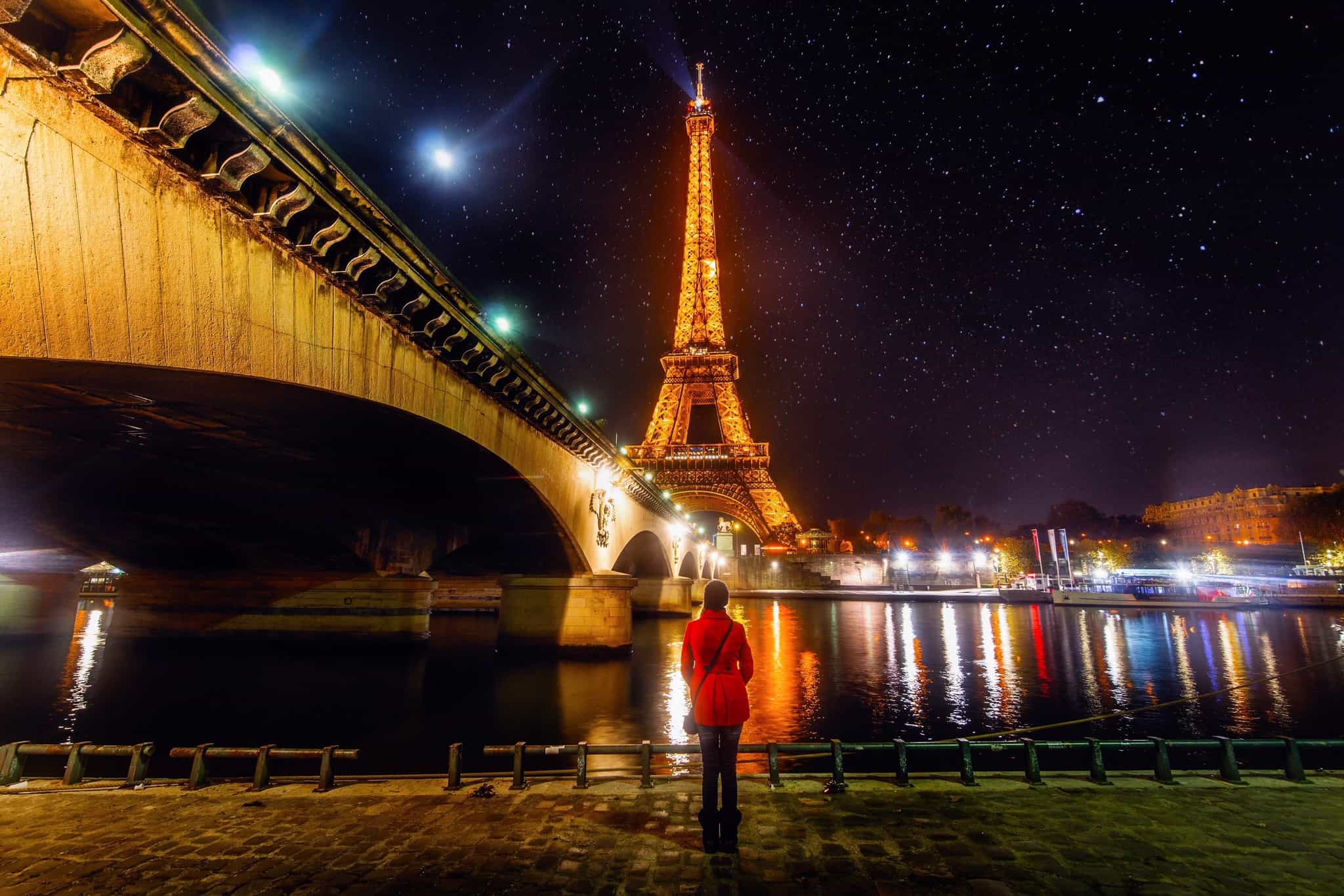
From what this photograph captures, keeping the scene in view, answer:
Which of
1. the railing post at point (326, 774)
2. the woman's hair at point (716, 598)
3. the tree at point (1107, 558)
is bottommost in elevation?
the railing post at point (326, 774)

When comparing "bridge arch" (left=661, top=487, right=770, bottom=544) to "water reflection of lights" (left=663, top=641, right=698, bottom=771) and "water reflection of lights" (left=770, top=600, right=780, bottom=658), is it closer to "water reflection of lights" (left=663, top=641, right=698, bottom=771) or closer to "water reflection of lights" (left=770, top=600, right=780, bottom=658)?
"water reflection of lights" (left=770, top=600, right=780, bottom=658)

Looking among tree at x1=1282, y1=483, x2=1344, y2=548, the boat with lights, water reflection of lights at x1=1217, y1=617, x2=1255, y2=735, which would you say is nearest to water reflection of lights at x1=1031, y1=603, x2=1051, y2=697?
→ water reflection of lights at x1=1217, y1=617, x2=1255, y2=735

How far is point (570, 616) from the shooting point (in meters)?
24.5

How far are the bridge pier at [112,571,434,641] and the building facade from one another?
152476 mm

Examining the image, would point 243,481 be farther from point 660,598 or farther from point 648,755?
point 660,598

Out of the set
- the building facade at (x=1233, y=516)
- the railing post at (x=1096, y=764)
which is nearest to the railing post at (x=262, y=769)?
the railing post at (x=1096, y=764)

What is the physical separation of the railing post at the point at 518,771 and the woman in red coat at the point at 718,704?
88.9 inches

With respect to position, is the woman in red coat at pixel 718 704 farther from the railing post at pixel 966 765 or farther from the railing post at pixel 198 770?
the railing post at pixel 198 770

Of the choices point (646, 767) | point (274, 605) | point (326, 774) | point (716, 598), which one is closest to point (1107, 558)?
point (274, 605)

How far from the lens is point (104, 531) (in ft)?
77.2

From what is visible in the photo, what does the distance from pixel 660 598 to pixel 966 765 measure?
4200 centimetres

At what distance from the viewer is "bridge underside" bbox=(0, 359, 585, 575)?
8.77 m

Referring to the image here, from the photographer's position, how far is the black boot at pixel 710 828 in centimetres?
515

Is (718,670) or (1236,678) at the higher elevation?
(718,670)
